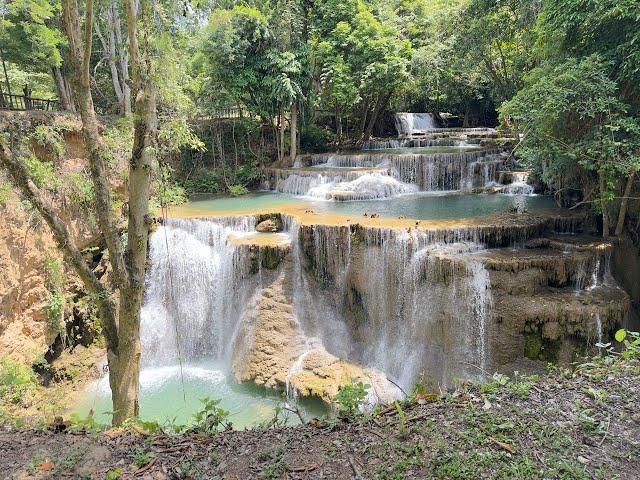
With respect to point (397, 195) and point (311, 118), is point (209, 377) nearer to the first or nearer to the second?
point (397, 195)

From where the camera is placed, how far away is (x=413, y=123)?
24.0 metres

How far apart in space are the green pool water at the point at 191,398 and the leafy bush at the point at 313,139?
12405 mm

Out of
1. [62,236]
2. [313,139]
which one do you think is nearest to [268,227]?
[62,236]

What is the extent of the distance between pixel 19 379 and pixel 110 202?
178 inches

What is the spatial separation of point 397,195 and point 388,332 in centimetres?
594

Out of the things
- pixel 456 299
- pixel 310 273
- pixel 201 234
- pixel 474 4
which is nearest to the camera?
pixel 456 299

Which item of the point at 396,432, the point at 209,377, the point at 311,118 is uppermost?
the point at 311,118

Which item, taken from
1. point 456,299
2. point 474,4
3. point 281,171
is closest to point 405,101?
point 474,4

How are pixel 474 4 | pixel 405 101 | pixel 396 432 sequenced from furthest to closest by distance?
pixel 405 101 < pixel 474 4 < pixel 396 432

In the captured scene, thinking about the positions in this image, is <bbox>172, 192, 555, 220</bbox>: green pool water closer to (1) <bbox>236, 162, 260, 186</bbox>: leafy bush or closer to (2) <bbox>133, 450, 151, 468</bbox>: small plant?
(1) <bbox>236, 162, 260, 186</bbox>: leafy bush

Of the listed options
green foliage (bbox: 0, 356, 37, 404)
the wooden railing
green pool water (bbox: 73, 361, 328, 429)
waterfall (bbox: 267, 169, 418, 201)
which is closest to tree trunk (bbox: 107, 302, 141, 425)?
green pool water (bbox: 73, 361, 328, 429)

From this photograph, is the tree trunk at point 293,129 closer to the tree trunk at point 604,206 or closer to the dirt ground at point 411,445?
the tree trunk at point 604,206

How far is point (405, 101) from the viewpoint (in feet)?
84.7

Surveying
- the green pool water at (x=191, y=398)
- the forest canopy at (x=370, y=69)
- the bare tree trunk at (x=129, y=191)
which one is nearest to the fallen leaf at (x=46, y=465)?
the bare tree trunk at (x=129, y=191)
